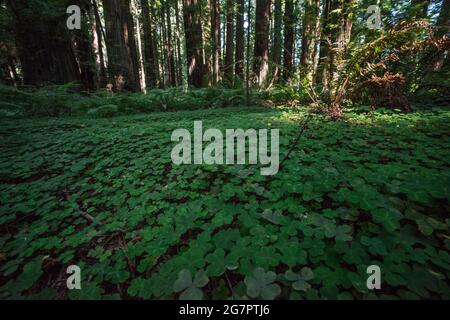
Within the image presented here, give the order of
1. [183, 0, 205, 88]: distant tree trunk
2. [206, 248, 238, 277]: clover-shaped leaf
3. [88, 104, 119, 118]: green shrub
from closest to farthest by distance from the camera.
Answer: [206, 248, 238, 277]: clover-shaped leaf, [88, 104, 119, 118]: green shrub, [183, 0, 205, 88]: distant tree trunk

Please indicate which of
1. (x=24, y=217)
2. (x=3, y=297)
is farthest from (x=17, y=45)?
(x=3, y=297)

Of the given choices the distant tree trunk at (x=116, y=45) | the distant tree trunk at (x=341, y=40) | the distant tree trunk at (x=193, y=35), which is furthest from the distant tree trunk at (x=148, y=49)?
the distant tree trunk at (x=341, y=40)

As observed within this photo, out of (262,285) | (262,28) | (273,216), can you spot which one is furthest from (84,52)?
(262,285)

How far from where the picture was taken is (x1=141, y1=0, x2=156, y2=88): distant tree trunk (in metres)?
14.4

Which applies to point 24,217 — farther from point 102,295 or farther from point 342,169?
point 342,169

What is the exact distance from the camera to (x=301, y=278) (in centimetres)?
120

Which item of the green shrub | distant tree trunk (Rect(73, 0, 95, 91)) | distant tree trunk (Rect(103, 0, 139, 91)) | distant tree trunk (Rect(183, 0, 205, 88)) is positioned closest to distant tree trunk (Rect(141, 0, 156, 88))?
distant tree trunk (Rect(73, 0, 95, 91))

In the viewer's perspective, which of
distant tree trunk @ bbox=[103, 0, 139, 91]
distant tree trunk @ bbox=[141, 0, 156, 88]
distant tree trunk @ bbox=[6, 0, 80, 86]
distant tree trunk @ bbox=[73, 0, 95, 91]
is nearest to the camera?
distant tree trunk @ bbox=[6, 0, 80, 86]

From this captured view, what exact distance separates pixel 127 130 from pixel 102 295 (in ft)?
11.3

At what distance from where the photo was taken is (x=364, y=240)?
1.36 m

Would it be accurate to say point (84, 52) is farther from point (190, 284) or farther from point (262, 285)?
point (262, 285)

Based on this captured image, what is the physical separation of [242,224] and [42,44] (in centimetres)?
951

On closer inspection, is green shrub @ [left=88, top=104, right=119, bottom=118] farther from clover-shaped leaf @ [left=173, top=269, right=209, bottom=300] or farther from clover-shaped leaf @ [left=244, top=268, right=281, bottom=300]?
clover-shaped leaf @ [left=244, top=268, right=281, bottom=300]

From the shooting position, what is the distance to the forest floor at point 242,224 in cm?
124
